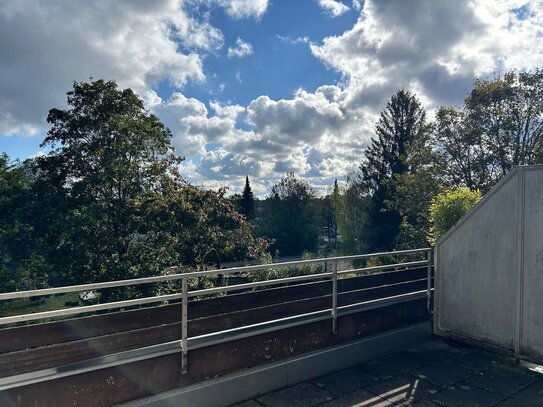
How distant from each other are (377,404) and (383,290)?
1.74 m

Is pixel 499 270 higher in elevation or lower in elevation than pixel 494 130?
lower

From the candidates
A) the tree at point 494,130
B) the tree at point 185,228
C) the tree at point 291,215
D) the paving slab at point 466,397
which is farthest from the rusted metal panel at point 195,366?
the tree at point 291,215

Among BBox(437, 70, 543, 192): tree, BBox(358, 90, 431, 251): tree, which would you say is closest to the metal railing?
BBox(437, 70, 543, 192): tree

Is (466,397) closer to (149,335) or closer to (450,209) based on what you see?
(149,335)

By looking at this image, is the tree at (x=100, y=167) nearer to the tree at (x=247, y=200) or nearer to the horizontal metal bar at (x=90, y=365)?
the horizontal metal bar at (x=90, y=365)

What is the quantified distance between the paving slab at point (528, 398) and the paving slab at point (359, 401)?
104cm

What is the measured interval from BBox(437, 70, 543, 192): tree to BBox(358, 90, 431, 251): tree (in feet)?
29.3

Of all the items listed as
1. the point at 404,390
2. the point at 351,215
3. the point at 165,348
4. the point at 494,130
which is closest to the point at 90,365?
the point at 165,348

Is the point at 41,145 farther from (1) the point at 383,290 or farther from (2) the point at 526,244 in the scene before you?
(2) the point at 526,244

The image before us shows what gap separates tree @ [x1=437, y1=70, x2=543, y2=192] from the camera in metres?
16.8

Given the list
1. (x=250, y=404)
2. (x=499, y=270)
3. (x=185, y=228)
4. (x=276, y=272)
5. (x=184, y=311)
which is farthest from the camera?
(x=276, y=272)

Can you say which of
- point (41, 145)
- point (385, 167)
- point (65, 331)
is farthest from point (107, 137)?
point (385, 167)

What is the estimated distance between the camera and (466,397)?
350 centimetres

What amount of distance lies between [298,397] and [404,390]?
1.04 m
